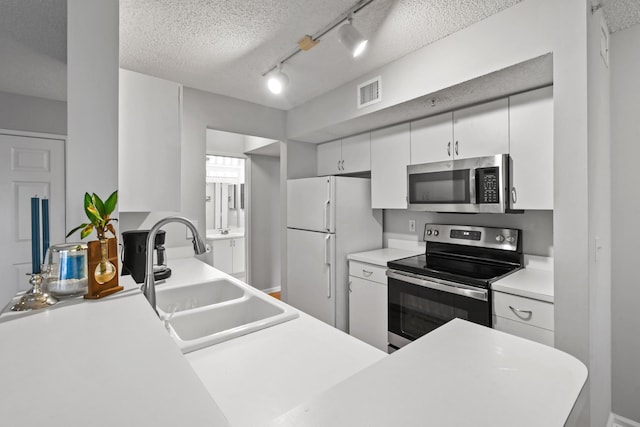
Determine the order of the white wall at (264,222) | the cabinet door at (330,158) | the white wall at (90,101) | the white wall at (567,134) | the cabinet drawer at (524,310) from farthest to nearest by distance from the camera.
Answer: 1. the white wall at (264,222)
2. the cabinet door at (330,158)
3. the cabinet drawer at (524,310)
4. the white wall at (567,134)
5. the white wall at (90,101)

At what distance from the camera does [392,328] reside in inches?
89.2

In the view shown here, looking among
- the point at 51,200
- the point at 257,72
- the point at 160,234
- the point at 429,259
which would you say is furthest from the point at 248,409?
the point at 257,72

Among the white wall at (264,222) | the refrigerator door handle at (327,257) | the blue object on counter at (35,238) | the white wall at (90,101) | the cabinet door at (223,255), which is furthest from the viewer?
the cabinet door at (223,255)

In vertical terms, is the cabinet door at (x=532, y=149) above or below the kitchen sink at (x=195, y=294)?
above

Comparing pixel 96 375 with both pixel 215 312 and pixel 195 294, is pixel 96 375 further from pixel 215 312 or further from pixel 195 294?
pixel 195 294

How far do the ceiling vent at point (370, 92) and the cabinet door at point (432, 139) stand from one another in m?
0.42

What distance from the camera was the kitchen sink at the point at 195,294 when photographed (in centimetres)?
169

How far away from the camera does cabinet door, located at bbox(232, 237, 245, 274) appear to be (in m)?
4.73

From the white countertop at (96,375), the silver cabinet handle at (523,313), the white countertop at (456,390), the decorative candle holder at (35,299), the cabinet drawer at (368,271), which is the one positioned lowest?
the silver cabinet handle at (523,313)

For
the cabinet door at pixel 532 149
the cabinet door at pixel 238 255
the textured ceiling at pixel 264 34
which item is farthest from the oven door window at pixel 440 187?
the cabinet door at pixel 238 255

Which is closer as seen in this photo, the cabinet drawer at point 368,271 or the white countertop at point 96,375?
the white countertop at point 96,375

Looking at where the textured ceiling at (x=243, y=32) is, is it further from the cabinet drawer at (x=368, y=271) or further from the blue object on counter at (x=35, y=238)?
the cabinet drawer at (x=368, y=271)

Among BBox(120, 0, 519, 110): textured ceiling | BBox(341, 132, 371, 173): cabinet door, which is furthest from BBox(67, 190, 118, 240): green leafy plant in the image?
BBox(341, 132, 371, 173): cabinet door

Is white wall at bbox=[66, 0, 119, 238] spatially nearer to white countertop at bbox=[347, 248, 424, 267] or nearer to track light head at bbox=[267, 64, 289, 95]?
track light head at bbox=[267, 64, 289, 95]
